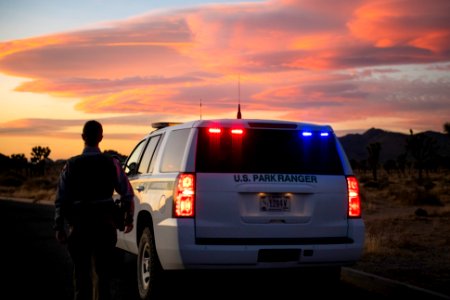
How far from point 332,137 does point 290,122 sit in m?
0.53

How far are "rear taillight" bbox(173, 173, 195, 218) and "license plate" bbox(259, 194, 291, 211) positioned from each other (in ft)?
2.45

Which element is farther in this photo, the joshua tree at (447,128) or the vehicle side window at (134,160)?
the joshua tree at (447,128)

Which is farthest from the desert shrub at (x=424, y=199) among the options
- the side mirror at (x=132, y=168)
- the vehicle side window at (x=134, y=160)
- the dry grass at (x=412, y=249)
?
the side mirror at (x=132, y=168)

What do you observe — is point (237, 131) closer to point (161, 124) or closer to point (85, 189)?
point (161, 124)

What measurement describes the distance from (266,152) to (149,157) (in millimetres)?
2089

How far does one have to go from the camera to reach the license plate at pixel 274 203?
774 cm

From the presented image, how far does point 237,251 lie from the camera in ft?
24.8

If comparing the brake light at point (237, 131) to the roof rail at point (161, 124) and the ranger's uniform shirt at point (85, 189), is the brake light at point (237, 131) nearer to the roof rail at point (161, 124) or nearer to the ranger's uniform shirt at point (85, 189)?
the roof rail at point (161, 124)

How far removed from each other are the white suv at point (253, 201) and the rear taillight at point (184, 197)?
0.01 meters

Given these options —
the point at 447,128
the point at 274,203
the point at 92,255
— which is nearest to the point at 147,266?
the point at 274,203

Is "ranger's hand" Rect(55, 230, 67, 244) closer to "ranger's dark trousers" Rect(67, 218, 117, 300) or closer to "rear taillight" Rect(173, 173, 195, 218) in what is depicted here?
A: "ranger's dark trousers" Rect(67, 218, 117, 300)

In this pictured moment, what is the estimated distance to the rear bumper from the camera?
7.52 m

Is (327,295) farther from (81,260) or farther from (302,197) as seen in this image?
(81,260)

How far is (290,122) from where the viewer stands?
8172mm
